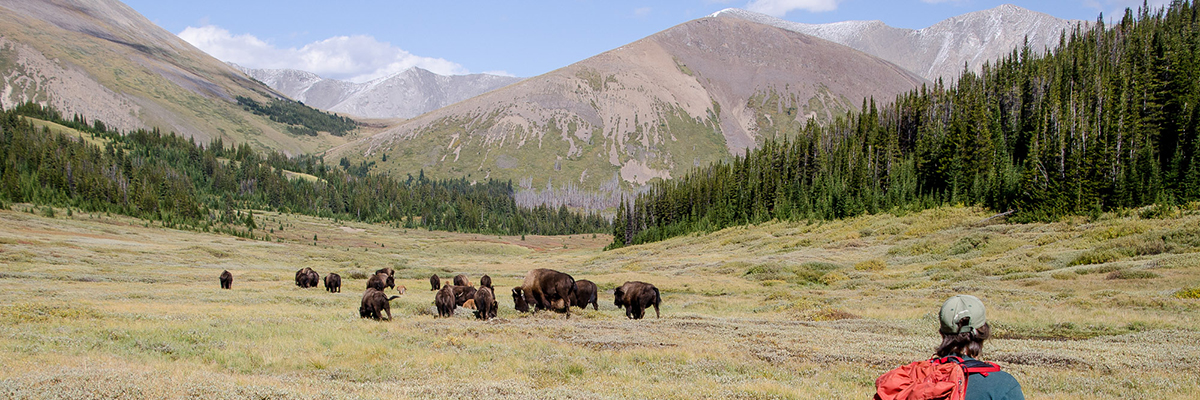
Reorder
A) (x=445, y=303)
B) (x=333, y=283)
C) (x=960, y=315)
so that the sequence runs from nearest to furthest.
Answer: (x=960, y=315), (x=445, y=303), (x=333, y=283)

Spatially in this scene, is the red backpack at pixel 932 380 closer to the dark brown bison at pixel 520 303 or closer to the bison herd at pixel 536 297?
the bison herd at pixel 536 297

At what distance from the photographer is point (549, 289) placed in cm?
2641

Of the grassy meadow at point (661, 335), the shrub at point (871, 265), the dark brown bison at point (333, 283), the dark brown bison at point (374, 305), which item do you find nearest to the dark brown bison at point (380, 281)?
the dark brown bison at point (333, 283)

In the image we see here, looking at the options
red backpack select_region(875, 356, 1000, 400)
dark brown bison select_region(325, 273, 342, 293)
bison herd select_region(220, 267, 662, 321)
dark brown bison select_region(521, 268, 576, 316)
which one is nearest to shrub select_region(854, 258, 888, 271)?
bison herd select_region(220, 267, 662, 321)

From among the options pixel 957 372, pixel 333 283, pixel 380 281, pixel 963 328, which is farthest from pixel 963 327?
pixel 333 283

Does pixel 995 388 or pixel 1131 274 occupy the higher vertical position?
pixel 1131 274

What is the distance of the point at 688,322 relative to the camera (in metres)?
24.2

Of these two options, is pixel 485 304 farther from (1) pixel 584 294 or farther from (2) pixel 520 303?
(1) pixel 584 294

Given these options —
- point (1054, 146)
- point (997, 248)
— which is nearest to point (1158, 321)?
point (997, 248)

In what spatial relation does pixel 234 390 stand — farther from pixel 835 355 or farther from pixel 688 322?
pixel 688 322

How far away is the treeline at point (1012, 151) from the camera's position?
63406 mm

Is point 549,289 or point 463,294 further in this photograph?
point 463,294

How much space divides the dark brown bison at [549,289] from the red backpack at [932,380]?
837 inches

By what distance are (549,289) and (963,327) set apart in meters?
21.7
